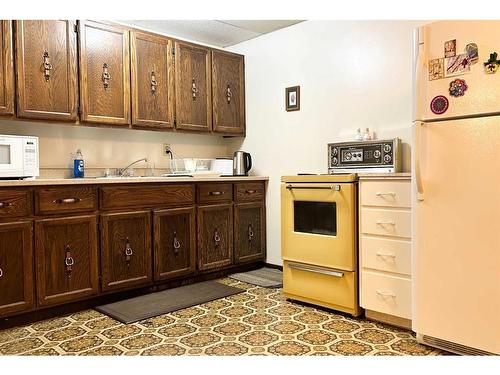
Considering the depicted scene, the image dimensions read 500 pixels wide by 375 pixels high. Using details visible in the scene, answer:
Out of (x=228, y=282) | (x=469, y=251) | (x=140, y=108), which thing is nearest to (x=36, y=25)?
(x=140, y=108)

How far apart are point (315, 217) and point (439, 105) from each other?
121cm

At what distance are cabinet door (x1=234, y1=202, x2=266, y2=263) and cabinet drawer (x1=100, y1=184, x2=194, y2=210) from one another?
0.62 meters

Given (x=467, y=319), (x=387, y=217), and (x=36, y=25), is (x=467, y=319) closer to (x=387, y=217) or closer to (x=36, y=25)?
(x=387, y=217)

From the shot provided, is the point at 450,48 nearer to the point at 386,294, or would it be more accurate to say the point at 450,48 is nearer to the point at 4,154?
the point at 386,294

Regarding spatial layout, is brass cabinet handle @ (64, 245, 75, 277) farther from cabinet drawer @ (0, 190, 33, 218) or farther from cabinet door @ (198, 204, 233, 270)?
cabinet door @ (198, 204, 233, 270)

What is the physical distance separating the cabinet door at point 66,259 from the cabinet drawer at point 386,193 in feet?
6.21

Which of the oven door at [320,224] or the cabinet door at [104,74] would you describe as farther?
the cabinet door at [104,74]

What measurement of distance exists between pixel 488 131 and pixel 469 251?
60 centimetres

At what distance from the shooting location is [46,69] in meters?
3.11

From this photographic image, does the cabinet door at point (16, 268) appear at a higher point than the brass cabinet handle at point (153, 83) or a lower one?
lower

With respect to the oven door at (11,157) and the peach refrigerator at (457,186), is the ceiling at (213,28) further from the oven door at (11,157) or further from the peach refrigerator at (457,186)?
the peach refrigerator at (457,186)

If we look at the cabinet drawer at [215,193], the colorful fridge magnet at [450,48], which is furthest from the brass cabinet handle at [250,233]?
the colorful fridge magnet at [450,48]

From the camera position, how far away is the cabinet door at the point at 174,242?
3496 mm

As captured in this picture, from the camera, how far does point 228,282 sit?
388cm
